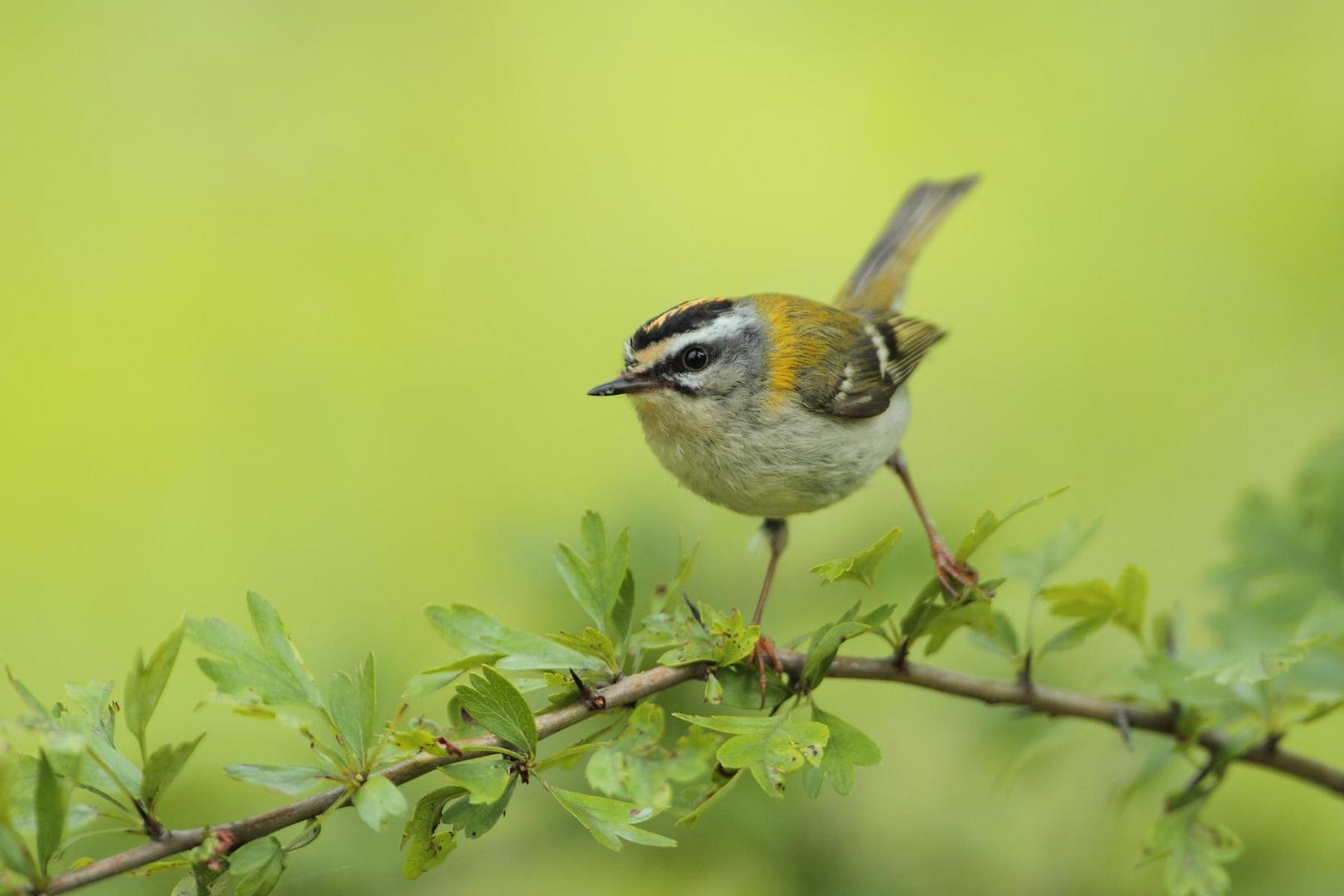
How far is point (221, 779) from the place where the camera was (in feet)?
6.25

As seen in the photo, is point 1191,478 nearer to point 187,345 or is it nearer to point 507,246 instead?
point 507,246

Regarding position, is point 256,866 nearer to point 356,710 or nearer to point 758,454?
point 356,710

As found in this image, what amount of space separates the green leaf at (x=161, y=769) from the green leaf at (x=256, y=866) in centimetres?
10

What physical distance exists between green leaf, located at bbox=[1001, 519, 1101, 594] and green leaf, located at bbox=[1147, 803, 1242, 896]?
34 cm

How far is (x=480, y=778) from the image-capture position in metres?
1.14

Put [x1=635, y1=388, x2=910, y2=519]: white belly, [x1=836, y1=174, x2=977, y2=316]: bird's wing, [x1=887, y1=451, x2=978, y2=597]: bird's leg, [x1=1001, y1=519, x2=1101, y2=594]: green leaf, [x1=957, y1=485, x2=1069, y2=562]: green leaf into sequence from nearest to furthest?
[x1=957, y1=485, x2=1069, y2=562]: green leaf < [x1=887, y1=451, x2=978, y2=597]: bird's leg < [x1=1001, y1=519, x2=1101, y2=594]: green leaf < [x1=635, y1=388, x2=910, y2=519]: white belly < [x1=836, y1=174, x2=977, y2=316]: bird's wing

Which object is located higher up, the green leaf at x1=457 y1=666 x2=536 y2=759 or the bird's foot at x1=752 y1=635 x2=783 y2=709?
the green leaf at x1=457 y1=666 x2=536 y2=759

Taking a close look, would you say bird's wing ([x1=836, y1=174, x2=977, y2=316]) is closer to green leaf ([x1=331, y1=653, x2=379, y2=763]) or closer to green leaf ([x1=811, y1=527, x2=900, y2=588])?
green leaf ([x1=811, y1=527, x2=900, y2=588])

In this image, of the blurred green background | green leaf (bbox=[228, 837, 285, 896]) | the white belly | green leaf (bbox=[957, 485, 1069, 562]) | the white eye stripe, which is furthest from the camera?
the blurred green background

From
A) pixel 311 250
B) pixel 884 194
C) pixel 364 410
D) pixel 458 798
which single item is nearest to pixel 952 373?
pixel 884 194

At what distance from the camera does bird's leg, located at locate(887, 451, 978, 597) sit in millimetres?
1542

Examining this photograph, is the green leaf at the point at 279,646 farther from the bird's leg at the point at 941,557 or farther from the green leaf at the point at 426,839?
the bird's leg at the point at 941,557

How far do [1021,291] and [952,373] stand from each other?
1.39 ft

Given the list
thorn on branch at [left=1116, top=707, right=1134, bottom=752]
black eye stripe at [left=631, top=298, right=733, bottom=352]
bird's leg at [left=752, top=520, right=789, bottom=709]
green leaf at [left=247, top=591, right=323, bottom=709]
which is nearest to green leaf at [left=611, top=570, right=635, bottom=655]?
bird's leg at [left=752, top=520, right=789, bottom=709]
